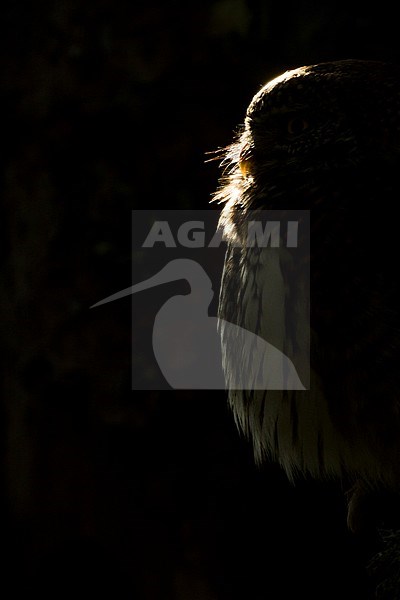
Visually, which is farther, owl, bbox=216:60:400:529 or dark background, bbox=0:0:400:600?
dark background, bbox=0:0:400:600

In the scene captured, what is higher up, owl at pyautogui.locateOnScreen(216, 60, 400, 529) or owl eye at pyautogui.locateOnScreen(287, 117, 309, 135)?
owl eye at pyautogui.locateOnScreen(287, 117, 309, 135)

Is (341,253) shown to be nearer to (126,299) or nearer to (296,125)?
(296,125)

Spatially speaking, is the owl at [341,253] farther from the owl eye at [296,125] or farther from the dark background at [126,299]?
the dark background at [126,299]

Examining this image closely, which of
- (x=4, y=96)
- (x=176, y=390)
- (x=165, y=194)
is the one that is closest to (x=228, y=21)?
(x=165, y=194)

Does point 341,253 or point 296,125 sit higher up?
point 296,125

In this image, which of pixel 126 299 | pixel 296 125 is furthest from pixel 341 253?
Result: pixel 126 299

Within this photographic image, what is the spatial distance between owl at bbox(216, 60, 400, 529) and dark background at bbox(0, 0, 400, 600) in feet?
1.68

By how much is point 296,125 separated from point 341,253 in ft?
0.68

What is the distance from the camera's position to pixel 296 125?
1.15 metres

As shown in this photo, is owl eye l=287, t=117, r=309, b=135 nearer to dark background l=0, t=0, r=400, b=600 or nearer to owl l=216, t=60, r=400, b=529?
owl l=216, t=60, r=400, b=529

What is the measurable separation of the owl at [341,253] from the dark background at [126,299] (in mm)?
511

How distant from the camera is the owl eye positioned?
1.14 m

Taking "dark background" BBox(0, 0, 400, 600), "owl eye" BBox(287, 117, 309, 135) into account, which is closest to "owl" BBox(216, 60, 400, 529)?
"owl eye" BBox(287, 117, 309, 135)

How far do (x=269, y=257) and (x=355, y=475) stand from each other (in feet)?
1.23
